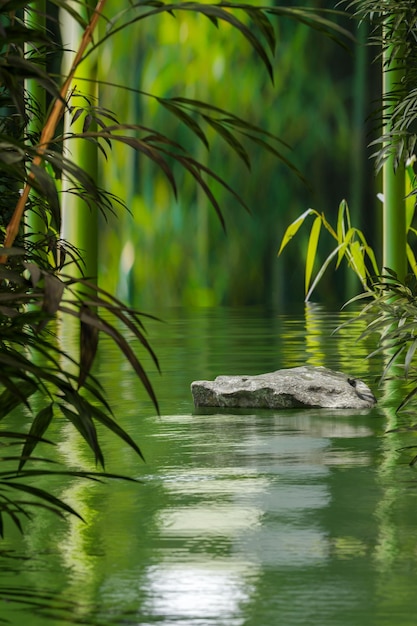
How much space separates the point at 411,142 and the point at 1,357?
2.07 meters

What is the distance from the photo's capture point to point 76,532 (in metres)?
2.79

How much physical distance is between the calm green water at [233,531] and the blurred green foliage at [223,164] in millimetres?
6245

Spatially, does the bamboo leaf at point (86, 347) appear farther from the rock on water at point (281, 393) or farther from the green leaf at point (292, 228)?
the green leaf at point (292, 228)

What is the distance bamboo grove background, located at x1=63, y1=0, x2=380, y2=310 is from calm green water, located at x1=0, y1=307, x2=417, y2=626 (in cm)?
622

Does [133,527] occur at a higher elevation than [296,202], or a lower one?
lower

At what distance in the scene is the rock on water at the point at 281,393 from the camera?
4.75 m

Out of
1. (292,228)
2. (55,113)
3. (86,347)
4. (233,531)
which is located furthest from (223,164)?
(86,347)

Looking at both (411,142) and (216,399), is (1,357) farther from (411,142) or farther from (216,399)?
(216,399)

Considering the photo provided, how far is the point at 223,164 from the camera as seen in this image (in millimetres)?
11289

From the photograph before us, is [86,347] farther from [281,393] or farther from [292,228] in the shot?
[292,228]

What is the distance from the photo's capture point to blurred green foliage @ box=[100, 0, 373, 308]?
35.8 ft

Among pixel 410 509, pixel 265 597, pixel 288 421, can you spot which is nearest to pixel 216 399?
pixel 288 421

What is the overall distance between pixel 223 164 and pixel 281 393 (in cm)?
670

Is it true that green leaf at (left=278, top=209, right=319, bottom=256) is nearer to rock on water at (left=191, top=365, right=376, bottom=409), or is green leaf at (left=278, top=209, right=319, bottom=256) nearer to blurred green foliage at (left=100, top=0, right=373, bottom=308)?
rock on water at (left=191, top=365, right=376, bottom=409)
